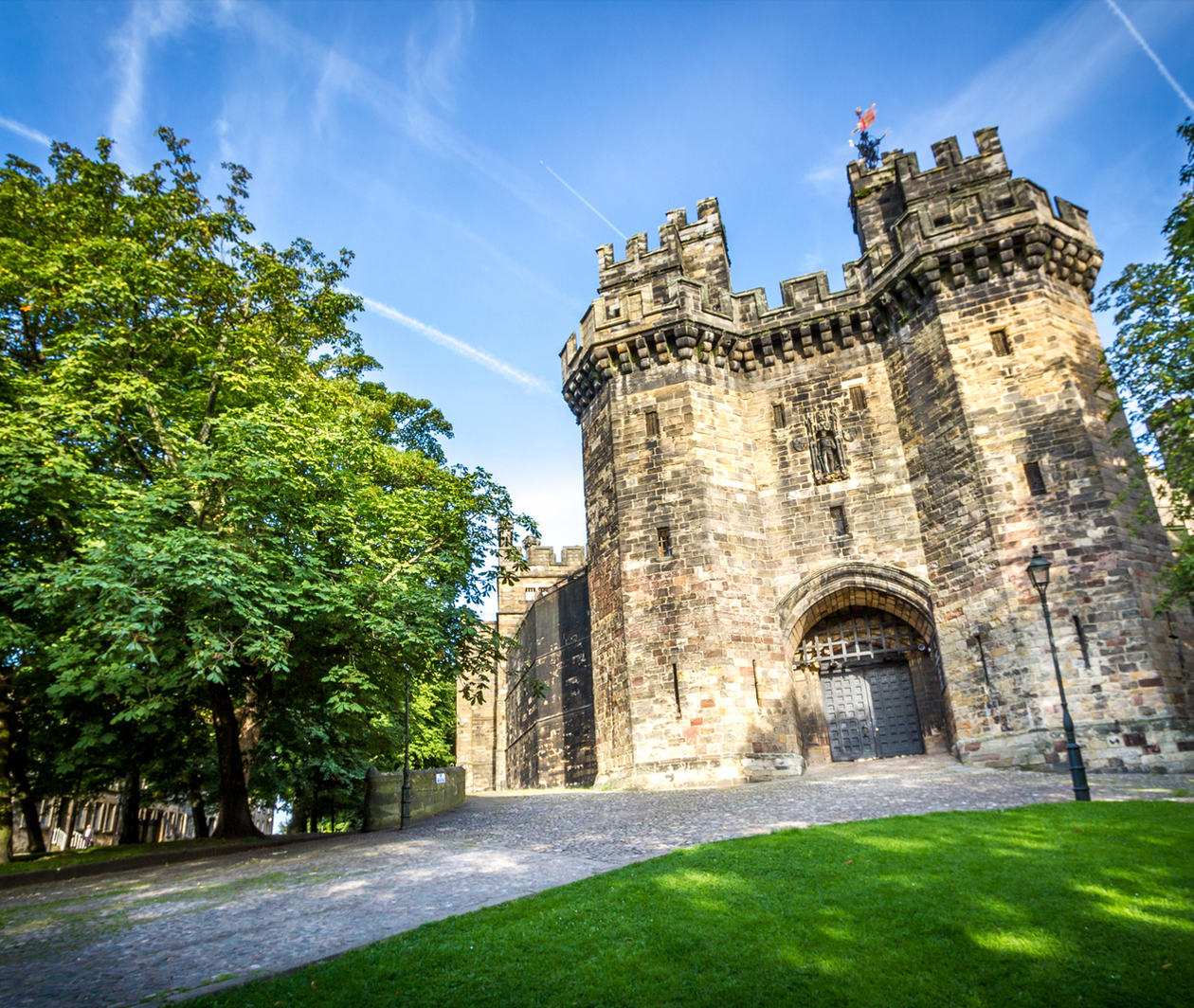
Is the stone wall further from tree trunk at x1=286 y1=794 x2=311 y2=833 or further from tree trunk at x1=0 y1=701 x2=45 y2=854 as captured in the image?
tree trunk at x1=0 y1=701 x2=45 y2=854

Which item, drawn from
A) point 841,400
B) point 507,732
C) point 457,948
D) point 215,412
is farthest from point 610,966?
point 507,732

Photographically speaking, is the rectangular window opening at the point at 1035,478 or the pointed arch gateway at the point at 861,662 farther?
the pointed arch gateway at the point at 861,662

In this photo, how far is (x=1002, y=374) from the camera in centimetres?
1698

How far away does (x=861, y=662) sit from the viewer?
19.0m

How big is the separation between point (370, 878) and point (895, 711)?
13.6 metres

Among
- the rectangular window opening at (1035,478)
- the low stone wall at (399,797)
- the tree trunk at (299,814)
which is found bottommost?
the tree trunk at (299,814)

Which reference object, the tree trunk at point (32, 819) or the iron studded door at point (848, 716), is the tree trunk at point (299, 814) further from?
the iron studded door at point (848, 716)

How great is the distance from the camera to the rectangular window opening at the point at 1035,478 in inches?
627

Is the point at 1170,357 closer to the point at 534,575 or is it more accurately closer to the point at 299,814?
the point at 299,814

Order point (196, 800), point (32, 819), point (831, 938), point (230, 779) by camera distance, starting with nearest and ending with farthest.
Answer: point (831, 938), point (230, 779), point (32, 819), point (196, 800)

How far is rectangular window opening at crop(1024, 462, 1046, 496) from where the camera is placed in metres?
15.9

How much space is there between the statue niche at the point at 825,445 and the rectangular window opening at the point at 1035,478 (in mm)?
4278

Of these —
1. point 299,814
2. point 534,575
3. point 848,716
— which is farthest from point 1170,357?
point 534,575

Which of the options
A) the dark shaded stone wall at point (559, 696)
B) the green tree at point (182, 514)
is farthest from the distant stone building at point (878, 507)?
the green tree at point (182, 514)
